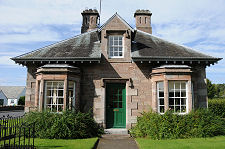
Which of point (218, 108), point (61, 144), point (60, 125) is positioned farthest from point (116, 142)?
point (218, 108)

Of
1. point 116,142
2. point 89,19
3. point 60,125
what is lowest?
point 116,142

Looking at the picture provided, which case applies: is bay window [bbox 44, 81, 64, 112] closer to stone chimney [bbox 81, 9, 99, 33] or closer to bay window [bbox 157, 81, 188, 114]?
bay window [bbox 157, 81, 188, 114]

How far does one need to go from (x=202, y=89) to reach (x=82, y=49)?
25.3 ft

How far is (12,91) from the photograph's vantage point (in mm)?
62875

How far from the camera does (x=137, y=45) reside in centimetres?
1216

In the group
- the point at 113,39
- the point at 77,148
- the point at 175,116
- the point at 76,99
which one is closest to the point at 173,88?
the point at 175,116

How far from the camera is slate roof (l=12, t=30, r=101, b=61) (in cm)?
1056

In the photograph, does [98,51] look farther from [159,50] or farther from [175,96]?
[175,96]

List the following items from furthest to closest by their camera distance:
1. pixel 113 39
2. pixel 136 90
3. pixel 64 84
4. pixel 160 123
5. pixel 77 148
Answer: pixel 113 39 < pixel 136 90 < pixel 64 84 < pixel 160 123 < pixel 77 148

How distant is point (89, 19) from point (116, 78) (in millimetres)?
8142

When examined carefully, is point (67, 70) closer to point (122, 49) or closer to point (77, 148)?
point (122, 49)

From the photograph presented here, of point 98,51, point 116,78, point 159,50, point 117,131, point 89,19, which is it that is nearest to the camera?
point 117,131

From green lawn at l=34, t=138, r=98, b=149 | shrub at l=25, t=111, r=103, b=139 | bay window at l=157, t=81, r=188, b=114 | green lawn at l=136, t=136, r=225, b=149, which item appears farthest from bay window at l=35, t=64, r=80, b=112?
bay window at l=157, t=81, r=188, b=114

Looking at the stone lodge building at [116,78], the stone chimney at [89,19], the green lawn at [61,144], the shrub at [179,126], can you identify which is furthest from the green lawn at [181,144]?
the stone chimney at [89,19]
